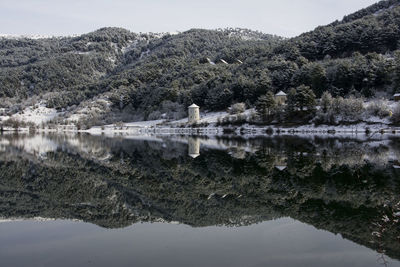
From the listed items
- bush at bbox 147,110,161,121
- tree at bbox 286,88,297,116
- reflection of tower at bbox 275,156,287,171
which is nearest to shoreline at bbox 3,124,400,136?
tree at bbox 286,88,297,116

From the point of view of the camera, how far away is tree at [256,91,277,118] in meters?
70.3

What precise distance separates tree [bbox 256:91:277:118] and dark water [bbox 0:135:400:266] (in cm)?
4677

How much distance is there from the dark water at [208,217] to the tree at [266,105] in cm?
4677

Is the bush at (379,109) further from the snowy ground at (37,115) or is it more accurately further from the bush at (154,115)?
the snowy ground at (37,115)

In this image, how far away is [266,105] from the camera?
70.4 metres

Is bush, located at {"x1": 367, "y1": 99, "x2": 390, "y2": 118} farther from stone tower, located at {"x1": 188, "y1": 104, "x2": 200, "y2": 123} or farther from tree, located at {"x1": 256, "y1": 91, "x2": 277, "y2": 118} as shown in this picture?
stone tower, located at {"x1": 188, "y1": 104, "x2": 200, "y2": 123}

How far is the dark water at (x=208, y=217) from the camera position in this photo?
9.17 meters

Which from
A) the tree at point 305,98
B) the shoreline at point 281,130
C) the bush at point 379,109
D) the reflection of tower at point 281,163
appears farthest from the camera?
the tree at point 305,98

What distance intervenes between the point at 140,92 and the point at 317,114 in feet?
266

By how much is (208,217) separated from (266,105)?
59.5 metres

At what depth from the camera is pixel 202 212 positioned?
13.4 m

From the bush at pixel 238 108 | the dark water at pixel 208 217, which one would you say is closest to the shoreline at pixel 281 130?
the bush at pixel 238 108

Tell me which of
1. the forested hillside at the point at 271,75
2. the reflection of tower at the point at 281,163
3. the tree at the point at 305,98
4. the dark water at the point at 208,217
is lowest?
the dark water at the point at 208,217

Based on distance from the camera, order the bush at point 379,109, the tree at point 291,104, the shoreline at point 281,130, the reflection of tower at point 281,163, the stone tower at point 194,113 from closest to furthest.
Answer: the reflection of tower at point 281,163, the shoreline at point 281,130, the bush at point 379,109, the tree at point 291,104, the stone tower at point 194,113
